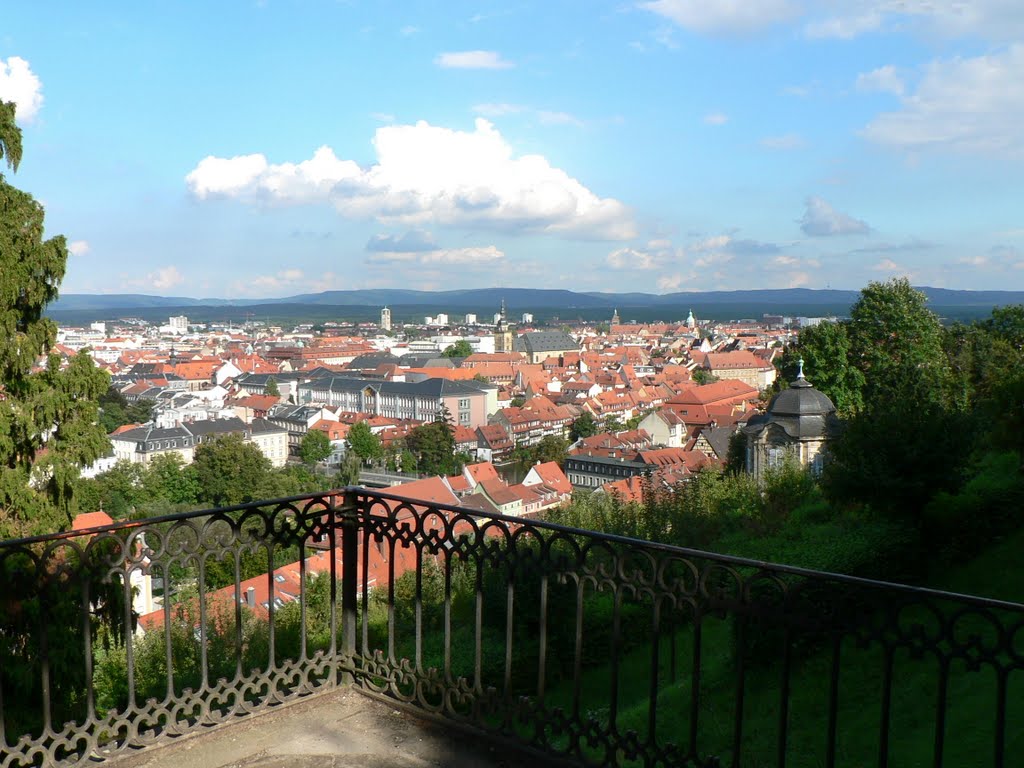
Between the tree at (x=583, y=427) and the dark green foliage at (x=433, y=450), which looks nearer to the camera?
the dark green foliage at (x=433, y=450)

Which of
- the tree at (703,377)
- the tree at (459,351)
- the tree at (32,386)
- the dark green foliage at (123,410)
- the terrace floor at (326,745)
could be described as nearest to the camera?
the terrace floor at (326,745)

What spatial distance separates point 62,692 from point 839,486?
26.7 feet

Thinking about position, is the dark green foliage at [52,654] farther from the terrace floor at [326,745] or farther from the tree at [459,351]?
the tree at [459,351]

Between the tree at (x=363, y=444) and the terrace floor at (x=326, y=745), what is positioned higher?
the terrace floor at (x=326, y=745)

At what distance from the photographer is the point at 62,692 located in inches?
312

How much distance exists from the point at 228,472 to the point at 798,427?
37.0 meters

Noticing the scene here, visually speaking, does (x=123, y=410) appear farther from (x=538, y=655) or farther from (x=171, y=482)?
(x=538, y=655)

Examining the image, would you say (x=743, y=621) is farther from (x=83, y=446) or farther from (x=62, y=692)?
(x=83, y=446)

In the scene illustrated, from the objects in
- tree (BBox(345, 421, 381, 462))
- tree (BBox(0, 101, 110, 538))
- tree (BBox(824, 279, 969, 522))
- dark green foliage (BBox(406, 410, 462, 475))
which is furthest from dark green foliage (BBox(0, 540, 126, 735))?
tree (BBox(345, 421, 381, 462))

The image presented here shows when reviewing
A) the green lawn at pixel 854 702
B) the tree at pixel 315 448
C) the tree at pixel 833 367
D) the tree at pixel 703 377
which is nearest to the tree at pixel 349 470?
the tree at pixel 315 448

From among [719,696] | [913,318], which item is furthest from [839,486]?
[913,318]

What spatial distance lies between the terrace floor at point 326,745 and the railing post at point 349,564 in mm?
295

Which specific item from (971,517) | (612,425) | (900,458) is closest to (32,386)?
(900,458)

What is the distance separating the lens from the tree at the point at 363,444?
6262 cm
